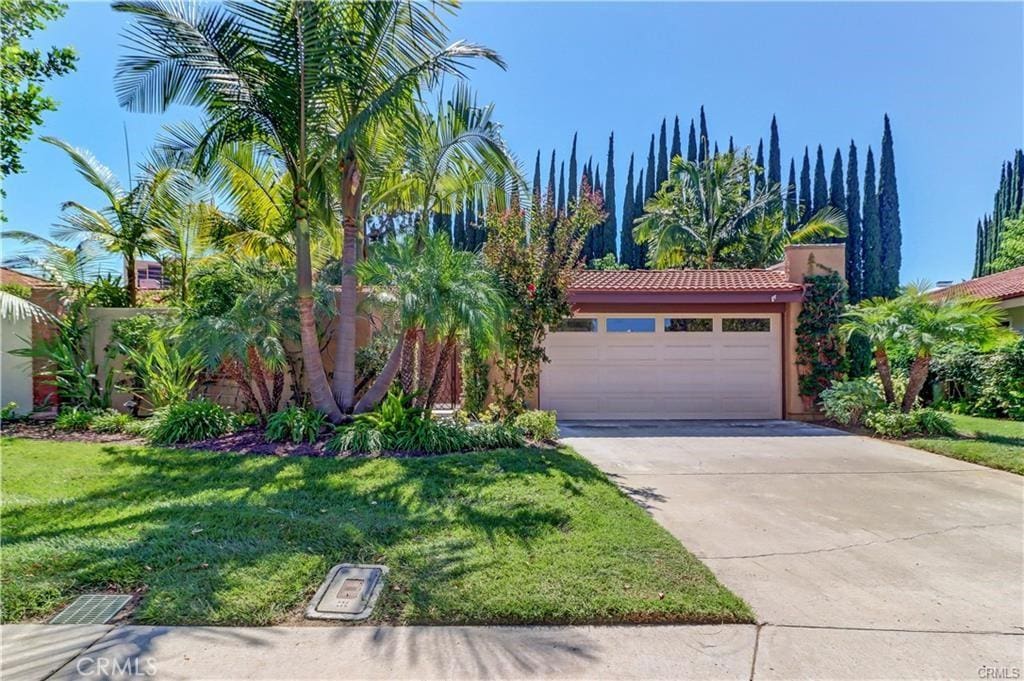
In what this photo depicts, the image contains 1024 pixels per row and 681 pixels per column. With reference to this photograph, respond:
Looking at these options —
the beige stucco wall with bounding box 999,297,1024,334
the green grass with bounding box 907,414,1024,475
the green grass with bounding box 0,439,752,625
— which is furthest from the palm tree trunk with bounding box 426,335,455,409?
the beige stucco wall with bounding box 999,297,1024,334

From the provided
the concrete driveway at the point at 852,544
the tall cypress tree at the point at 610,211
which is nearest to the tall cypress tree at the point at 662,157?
the tall cypress tree at the point at 610,211

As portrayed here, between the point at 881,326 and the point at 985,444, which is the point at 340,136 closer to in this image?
the point at 881,326

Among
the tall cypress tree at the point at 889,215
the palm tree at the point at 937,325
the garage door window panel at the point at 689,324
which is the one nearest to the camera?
the palm tree at the point at 937,325

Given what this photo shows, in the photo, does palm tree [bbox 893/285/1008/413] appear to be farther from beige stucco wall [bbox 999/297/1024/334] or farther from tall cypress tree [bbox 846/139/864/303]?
tall cypress tree [bbox 846/139/864/303]

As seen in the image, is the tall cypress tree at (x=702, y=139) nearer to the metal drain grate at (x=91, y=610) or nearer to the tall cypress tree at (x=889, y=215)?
the tall cypress tree at (x=889, y=215)

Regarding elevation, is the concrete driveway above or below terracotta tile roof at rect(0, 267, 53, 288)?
below

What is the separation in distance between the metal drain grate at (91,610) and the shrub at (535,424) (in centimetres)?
511

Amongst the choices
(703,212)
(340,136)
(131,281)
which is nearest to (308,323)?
(340,136)

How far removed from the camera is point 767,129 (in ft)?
102

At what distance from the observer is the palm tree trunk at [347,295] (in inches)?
300

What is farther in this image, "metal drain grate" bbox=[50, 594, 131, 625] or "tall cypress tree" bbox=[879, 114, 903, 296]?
"tall cypress tree" bbox=[879, 114, 903, 296]

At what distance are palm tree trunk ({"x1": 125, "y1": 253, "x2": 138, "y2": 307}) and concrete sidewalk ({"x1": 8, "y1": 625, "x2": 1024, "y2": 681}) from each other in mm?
9070

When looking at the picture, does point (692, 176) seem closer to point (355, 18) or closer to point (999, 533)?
point (355, 18)

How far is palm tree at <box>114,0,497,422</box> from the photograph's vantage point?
6469 mm
